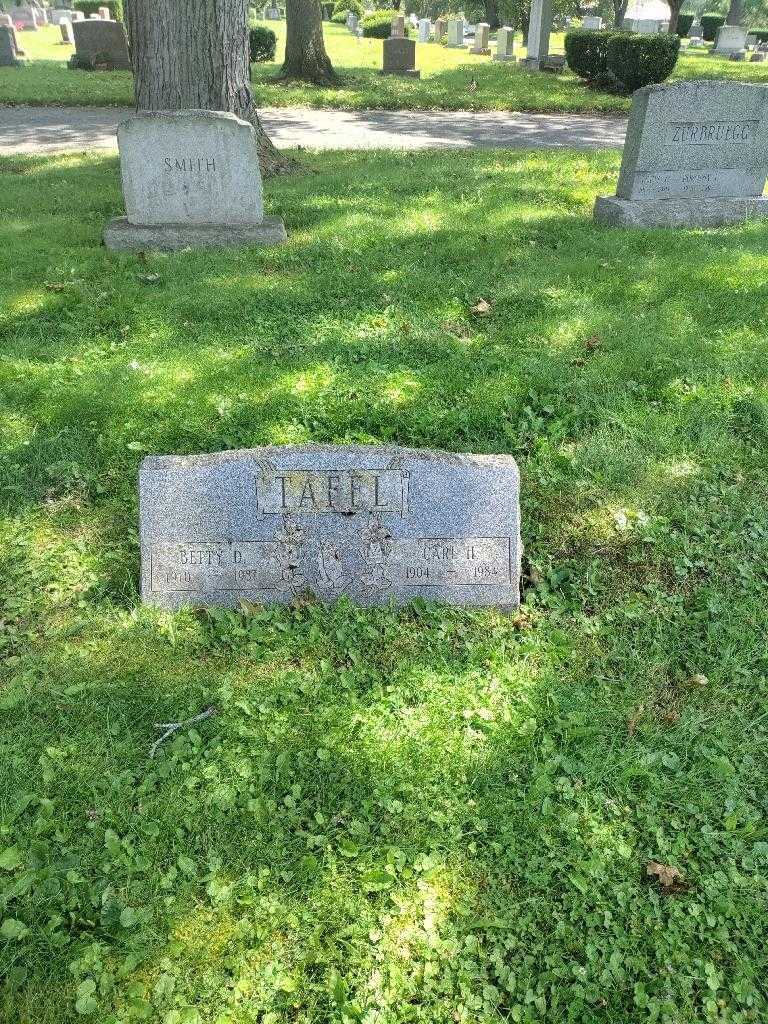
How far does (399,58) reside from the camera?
2067cm

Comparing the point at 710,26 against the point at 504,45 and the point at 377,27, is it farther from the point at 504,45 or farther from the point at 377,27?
the point at 504,45

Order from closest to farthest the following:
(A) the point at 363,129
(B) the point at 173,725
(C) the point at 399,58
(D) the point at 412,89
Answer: (B) the point at 173,725 → (A) the point at 363,129 → (D) the point at 412,89 → (C) the point at 399,58

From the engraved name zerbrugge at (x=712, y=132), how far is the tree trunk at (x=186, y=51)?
454 centimetres

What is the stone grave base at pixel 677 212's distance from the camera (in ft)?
24.1

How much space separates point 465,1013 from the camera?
6.67 feet

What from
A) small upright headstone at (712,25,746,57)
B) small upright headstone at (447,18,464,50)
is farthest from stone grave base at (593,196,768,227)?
small upright headstone at (712,25,746,57)

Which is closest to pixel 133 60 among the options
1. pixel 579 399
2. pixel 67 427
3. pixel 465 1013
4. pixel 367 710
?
pixel 67 427

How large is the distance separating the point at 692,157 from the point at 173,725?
754cm

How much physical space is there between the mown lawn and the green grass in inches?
502

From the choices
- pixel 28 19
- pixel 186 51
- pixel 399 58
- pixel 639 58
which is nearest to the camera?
pixel 186 51

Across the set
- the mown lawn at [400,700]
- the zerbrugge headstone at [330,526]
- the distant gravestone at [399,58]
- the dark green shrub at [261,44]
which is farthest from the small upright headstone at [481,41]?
the zerbrugge headstone at [330,526]

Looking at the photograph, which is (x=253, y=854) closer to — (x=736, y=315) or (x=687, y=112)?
(x=736, y=315)

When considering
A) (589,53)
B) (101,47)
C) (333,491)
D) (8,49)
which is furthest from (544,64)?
(333,491)

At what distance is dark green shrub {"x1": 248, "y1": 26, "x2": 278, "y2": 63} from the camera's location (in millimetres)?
22062
